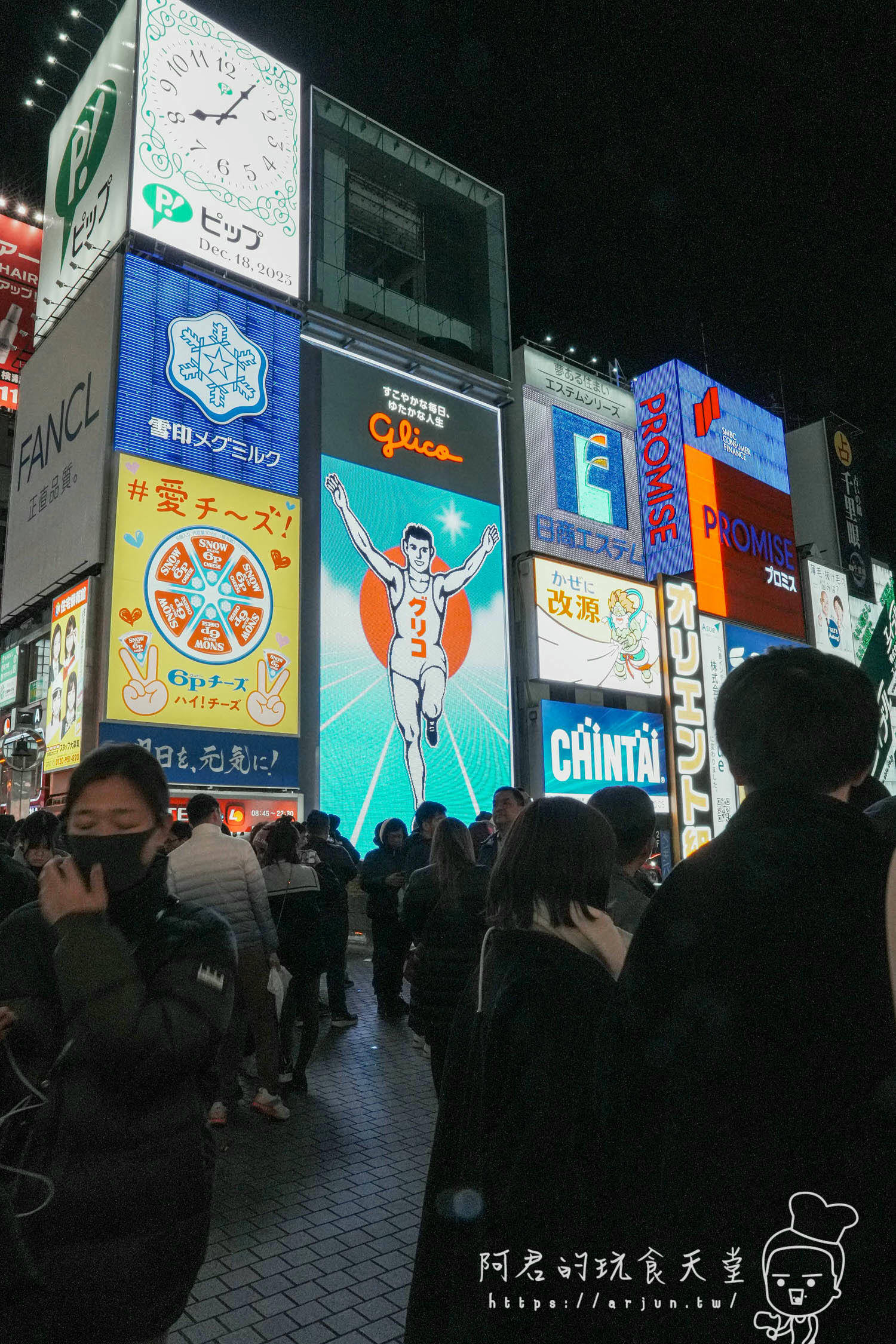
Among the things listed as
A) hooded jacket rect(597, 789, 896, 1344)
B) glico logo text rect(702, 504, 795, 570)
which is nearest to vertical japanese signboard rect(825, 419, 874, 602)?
glico logo text rect(702, 504, 795, 570)

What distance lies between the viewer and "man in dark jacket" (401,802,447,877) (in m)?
6.73

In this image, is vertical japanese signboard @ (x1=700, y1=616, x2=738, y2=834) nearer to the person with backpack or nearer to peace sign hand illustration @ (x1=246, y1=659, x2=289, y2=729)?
peace sign hand illustration @ (x1=246, y1=659, x2=289, y2=729)

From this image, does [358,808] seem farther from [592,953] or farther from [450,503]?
[592,953]

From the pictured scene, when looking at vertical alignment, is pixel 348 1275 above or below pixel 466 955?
below

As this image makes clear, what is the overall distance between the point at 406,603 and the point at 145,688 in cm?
485

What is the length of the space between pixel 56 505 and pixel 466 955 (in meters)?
11.8

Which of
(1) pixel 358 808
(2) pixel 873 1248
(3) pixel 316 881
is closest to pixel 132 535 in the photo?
(1) pixel 358 808

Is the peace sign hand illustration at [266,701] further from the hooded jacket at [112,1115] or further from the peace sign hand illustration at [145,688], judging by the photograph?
the hooded jacket at [112,1115]

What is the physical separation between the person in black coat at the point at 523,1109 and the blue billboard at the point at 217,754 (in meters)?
9.86

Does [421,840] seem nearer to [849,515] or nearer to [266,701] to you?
[266,701]

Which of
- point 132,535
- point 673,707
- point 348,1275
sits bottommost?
point 348,1275

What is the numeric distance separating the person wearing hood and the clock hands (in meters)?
A: 12.1

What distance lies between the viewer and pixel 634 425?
67.1 feet

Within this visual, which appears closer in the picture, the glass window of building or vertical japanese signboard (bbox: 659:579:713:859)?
the glass window of building
